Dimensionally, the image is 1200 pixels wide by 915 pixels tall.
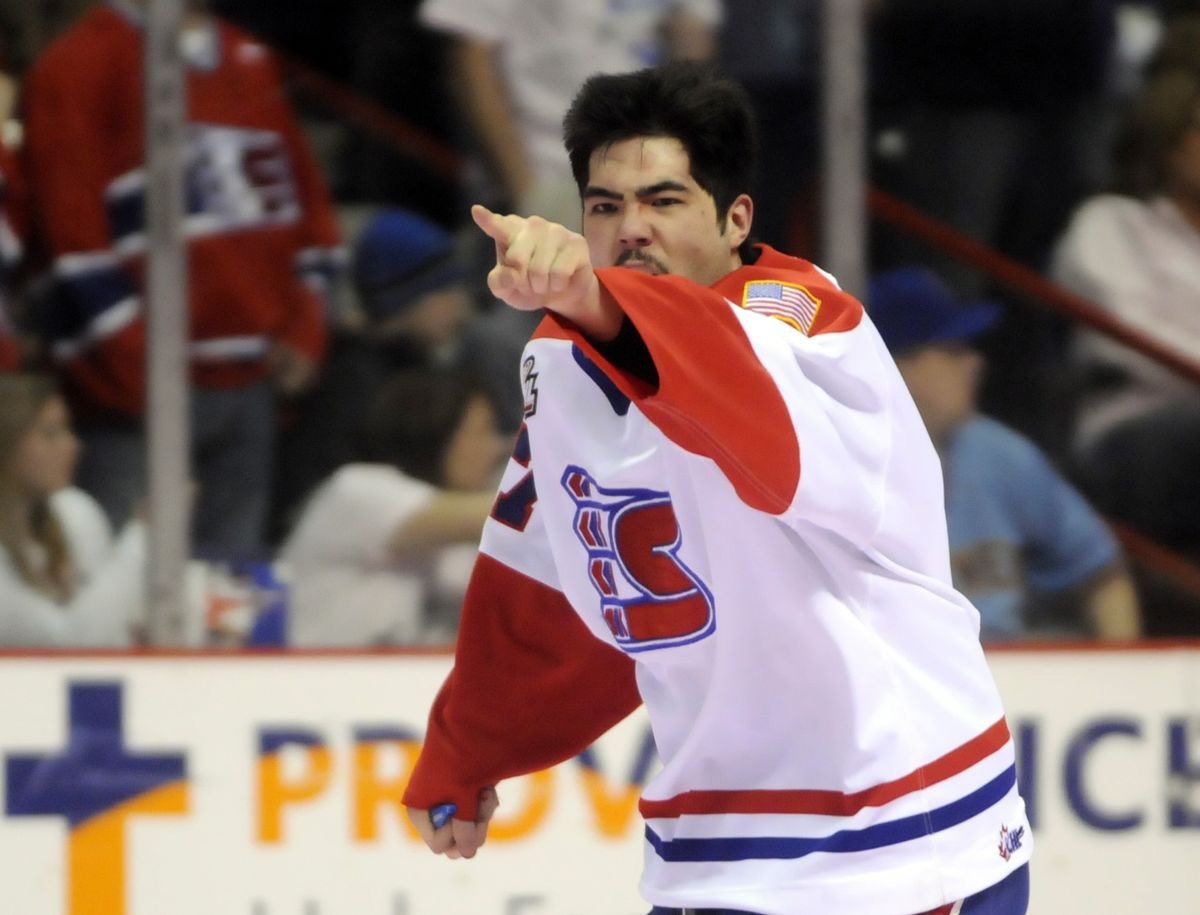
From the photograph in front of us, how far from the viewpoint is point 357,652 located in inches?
128

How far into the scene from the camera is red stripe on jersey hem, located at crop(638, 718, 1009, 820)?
5.81 feet

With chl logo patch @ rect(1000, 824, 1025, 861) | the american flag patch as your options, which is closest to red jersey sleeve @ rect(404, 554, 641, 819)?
chl logo patch @ rect(1000, 824, 1025, 861)

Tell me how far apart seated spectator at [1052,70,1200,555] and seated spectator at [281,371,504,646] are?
1.14m

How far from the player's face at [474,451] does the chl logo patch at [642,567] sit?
146 cm

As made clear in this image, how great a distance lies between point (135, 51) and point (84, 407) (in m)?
0.60

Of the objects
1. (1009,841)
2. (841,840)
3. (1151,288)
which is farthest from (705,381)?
(1151,288)

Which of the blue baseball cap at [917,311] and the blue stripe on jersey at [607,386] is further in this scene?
the blue baseball cap at [917,311]

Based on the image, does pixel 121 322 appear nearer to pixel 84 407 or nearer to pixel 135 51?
pixel 84 407

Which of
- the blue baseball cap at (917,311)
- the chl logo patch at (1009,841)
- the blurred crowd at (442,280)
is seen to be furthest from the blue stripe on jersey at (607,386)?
the blue baseball cap at (917,311)

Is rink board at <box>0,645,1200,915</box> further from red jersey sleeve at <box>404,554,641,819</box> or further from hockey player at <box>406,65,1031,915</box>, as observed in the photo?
hockey player at <box>406,65,1031,915</box>

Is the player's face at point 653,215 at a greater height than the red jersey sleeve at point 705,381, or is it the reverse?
the player's face at point 653,215

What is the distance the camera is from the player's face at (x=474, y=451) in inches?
131

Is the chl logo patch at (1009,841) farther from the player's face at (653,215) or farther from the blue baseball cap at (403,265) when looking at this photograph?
the blue baseball cap at (403,265)

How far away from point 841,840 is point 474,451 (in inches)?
65.7
